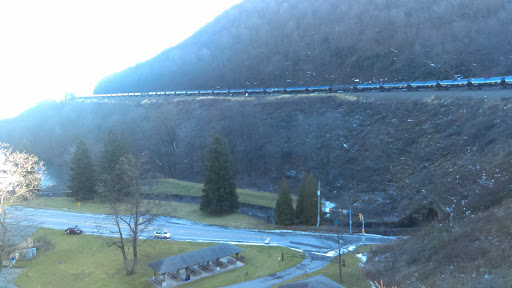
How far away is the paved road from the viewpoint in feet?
76.0

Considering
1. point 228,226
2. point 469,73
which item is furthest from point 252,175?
point 469,73

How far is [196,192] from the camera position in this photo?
45625 mm

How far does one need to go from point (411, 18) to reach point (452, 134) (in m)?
51.5

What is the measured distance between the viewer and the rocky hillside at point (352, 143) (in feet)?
96.0

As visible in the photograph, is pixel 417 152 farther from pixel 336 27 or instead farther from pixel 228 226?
pixel 336 27

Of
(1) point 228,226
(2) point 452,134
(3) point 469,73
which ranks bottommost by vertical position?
(1) point 228,226

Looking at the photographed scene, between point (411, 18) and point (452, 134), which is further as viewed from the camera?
point (411, 18)

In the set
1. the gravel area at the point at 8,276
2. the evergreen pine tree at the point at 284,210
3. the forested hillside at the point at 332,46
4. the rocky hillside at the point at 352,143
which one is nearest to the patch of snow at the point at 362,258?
the rocky hillside at the point at 352,143

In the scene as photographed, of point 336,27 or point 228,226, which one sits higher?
point 336,27

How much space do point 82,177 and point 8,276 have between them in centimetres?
2062

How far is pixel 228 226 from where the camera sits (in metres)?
33.5

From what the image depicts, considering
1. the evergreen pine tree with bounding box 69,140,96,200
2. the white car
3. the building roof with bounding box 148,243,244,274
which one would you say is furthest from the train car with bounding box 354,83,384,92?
the evergreen pine tree with bounding box 69,140,96,200

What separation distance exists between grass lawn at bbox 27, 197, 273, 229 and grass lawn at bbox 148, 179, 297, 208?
3.76 meters

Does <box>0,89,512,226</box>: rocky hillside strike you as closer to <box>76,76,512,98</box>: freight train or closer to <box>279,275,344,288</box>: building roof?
<box>76,76,512,98</box>: freight train
